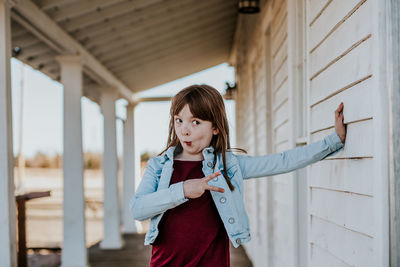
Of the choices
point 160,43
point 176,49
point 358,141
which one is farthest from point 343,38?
point 176,49

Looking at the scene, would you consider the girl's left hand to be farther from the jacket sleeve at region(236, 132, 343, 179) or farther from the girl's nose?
the girl's nose

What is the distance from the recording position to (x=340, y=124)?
4.97 feet

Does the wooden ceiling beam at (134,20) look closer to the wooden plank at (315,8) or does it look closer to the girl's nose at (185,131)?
the wooden plank at (315,8)

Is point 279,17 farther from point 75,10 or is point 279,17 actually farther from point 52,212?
point 52,212

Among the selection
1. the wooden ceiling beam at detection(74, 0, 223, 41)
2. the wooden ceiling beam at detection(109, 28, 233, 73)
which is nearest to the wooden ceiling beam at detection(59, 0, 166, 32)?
the wooden ceiling beam at detection(74, 0, 223, 41)

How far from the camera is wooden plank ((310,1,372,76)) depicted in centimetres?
127

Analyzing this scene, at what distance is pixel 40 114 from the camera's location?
1499 inches

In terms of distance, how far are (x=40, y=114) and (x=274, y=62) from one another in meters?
37.1

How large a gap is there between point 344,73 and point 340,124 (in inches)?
6.5

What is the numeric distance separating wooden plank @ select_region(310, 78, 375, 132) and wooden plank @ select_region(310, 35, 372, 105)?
0.07ft

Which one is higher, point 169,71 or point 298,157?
point 169,71

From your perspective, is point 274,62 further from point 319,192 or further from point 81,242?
point 81,242

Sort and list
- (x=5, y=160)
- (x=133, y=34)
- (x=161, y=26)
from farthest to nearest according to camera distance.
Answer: (x=161, y=26)
(x=133, y=34)
(x=5, y=160)

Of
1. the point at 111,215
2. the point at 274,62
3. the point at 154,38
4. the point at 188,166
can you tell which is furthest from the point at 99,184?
the point at 188,166
